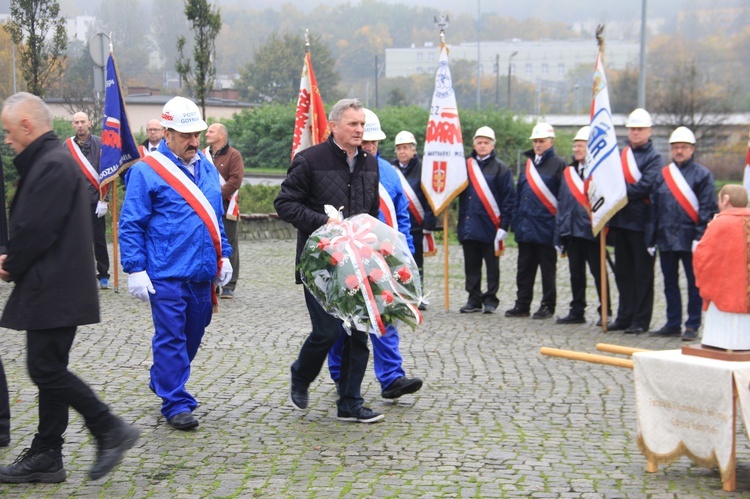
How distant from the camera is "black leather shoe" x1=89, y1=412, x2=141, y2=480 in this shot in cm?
567

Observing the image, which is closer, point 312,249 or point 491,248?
point 312,249

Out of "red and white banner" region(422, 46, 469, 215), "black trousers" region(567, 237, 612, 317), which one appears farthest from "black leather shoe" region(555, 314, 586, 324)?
"red and white banner" region(422, 46, 469, 215)

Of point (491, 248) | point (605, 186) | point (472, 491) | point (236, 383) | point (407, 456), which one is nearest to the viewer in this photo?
point (472, 491)

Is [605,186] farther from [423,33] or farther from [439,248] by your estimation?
[423,33]

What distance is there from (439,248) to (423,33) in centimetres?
12219

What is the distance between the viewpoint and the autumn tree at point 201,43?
76.2 feet

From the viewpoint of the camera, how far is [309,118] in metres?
11.8

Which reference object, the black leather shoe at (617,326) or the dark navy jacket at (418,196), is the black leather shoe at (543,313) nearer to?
the black leather shoe at (617,326)

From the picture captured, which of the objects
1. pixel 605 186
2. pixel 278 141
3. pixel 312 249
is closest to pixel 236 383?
pixel 312 249

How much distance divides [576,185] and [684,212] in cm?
143

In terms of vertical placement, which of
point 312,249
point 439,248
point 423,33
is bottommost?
point 439,248

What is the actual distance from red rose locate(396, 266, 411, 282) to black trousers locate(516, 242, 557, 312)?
5.60 m

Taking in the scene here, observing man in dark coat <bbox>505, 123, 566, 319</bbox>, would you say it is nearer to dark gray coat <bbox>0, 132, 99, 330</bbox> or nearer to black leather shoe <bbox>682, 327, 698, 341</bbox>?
black leather shoe <bbox>682, 327, 698, 341</bbox>

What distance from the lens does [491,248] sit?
495 inches
